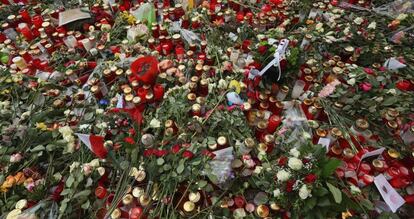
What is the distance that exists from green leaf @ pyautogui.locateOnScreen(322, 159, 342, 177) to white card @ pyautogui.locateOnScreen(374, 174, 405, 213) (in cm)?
24

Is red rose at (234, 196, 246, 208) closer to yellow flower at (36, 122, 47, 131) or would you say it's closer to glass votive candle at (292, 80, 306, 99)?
glass votive candle at (292, 80, 306, 99)

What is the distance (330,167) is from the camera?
0.97m

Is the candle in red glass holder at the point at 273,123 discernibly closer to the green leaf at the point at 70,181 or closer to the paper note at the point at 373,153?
the paper note at the point at 373,153

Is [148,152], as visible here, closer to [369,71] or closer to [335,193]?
[335,193]

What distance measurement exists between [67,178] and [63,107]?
1.35 feet

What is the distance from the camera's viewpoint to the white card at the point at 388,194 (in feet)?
3.37

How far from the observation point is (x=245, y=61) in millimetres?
1546

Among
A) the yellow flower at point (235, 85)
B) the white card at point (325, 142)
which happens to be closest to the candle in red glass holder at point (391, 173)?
the white card at point (325, 142)

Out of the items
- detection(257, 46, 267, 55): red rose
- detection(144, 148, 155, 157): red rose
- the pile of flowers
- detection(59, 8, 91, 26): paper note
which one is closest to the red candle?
the pile of flowers

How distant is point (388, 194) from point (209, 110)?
0.74 m

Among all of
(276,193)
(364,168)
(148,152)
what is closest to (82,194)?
(148,152)

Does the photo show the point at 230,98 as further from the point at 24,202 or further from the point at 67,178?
the point at 24,202

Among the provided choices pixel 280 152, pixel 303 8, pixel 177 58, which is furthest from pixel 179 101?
pixel 303 8

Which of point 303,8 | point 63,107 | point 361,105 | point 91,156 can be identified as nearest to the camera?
point 91,156
